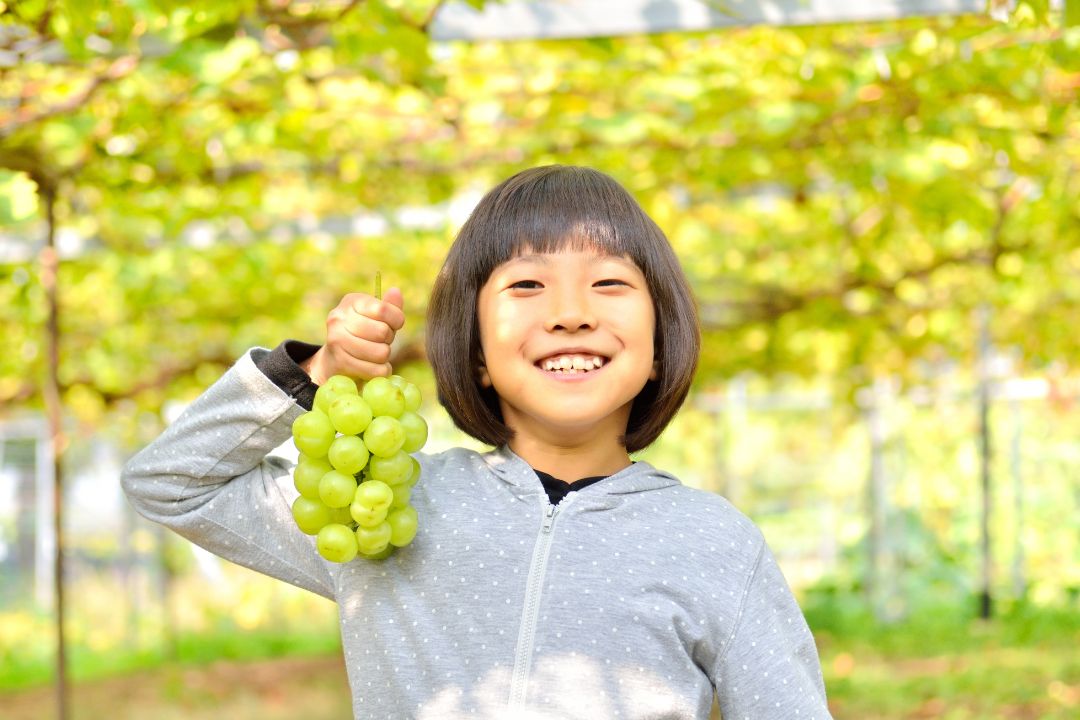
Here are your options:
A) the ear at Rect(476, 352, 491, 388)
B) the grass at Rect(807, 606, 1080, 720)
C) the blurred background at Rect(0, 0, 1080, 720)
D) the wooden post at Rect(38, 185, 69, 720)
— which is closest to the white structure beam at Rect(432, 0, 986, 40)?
the blurred background at Rect(0, 0, 1080, 720)

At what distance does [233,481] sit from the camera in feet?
5.68

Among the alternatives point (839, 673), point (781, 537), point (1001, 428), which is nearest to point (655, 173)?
point (839, 673)

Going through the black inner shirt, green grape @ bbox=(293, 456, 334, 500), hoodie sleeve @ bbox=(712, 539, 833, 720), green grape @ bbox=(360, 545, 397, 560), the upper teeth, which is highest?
the upper teeth

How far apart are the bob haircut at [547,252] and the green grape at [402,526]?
23cm

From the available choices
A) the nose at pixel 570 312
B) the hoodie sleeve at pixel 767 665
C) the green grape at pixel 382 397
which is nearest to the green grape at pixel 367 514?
the green grape at pixel 382 397

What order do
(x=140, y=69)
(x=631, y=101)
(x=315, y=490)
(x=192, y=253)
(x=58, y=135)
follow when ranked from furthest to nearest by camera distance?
(x=192, y=253)
(x=631, y=101)
(x=58, y=135)
(x=140, y=69)
(x=315, y=490)

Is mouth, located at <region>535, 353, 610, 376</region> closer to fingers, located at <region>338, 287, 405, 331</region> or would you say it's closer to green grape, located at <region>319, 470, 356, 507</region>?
fingers, located at <region>338, 287, 405, 331</region>

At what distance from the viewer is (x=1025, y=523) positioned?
8734 millimetres

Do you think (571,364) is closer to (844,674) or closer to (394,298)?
(394,298)

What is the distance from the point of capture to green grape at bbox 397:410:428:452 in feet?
5.02

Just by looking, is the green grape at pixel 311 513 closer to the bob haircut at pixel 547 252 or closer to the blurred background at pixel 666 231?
the bob haircut at pixel 547 252

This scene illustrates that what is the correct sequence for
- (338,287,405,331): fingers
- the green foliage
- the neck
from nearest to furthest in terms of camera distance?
(338,287,405,331): fingers, the neck, the green foliage

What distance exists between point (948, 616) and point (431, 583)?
7.06 metres

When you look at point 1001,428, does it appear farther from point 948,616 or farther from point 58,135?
point 58,135
